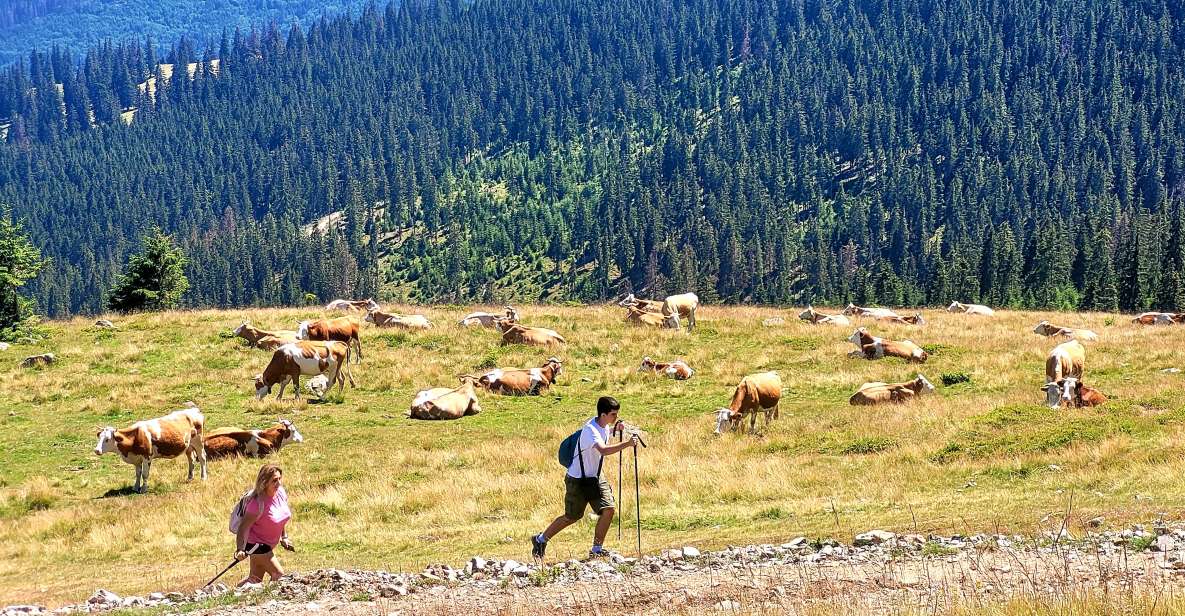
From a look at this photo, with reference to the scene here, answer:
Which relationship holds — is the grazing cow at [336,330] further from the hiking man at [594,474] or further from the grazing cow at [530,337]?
the hiking man at [594,474]

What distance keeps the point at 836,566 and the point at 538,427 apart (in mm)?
15199

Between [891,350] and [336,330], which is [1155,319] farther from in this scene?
[336,330]

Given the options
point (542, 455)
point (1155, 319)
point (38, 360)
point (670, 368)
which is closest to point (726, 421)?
point (542, 455)

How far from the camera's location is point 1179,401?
23078 mm

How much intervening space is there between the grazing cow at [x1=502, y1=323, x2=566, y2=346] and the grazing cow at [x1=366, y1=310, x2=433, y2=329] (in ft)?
13.5

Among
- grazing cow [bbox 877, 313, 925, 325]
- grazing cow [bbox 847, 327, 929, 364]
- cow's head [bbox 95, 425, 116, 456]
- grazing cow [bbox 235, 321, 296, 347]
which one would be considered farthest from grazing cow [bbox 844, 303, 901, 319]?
cow's head [bbox 95, 425, 116, 456]

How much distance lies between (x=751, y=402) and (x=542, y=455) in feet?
18.5

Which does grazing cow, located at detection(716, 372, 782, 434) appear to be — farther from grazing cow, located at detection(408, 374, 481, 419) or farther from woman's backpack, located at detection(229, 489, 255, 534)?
woman's backpack, located at detection(229, 489, 255, 534)

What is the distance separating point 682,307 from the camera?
4312 centimetres

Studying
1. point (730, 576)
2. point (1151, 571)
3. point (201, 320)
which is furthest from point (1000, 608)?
point (201, 320)

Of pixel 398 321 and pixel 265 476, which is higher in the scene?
pixel 265 476

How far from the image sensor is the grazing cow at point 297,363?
2997 cm

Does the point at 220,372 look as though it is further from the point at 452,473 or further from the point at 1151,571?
the point at 1151,571

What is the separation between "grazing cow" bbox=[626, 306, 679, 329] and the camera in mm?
41906
